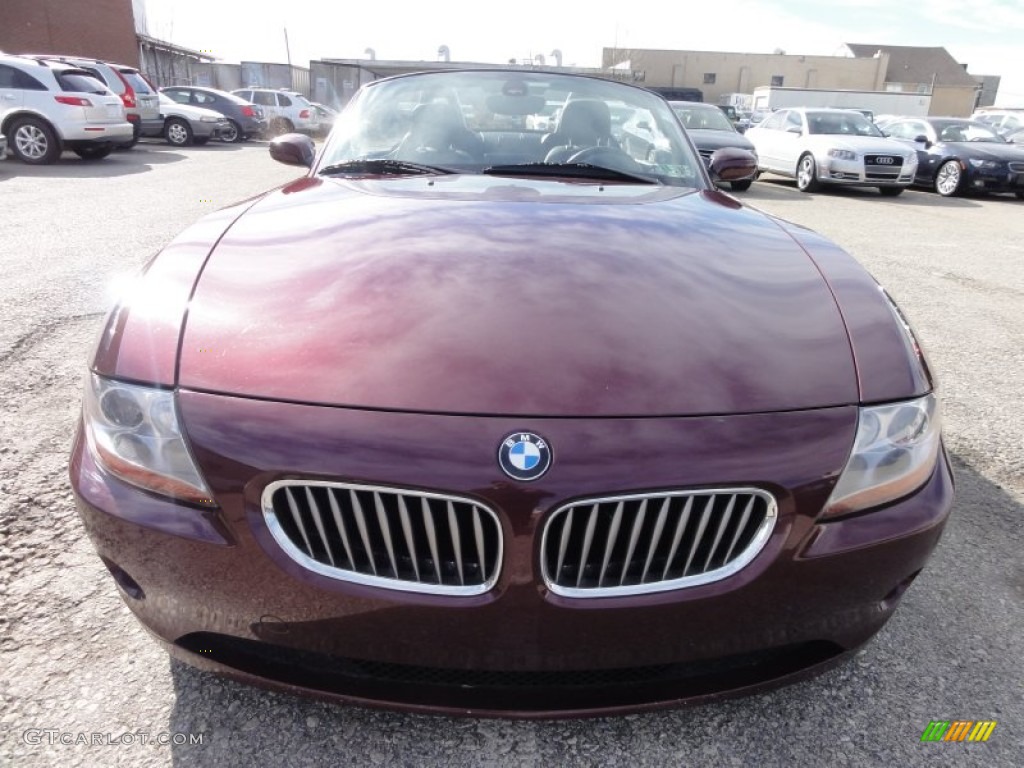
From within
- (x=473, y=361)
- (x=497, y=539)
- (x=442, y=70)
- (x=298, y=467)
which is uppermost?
(x=442, y=70)

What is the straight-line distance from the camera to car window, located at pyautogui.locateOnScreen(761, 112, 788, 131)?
14.0 m

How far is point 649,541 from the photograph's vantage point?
4.37 ft

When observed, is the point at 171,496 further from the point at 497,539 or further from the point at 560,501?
the point at 560,501

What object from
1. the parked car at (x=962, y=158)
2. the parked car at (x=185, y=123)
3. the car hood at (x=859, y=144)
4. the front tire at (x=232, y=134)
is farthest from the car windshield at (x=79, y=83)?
the parked car at (x=962, y=158)

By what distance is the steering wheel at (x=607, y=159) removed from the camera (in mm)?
2818

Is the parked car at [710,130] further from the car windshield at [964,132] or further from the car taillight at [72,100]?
the car taillight at [72,100]

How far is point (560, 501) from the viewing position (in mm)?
1288

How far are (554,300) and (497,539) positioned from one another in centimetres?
55

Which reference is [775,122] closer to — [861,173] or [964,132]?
[861,173]

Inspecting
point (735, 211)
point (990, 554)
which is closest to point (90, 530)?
point (735, 211)

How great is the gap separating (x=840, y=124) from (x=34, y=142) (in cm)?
1362

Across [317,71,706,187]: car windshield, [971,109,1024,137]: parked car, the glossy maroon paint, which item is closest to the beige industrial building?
[971,109,1024,137]: parked car

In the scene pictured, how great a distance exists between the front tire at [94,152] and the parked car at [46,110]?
2.07 ft

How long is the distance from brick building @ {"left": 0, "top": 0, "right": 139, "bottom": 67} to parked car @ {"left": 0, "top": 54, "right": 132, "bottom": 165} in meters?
18.5
